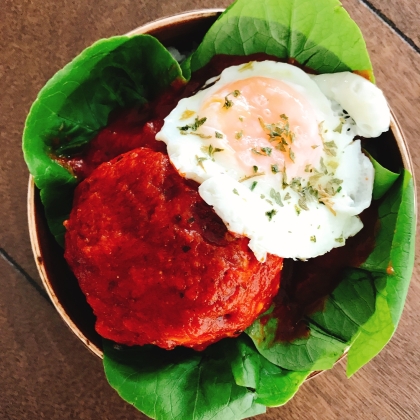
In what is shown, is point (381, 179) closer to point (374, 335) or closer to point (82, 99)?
point (374, 335)

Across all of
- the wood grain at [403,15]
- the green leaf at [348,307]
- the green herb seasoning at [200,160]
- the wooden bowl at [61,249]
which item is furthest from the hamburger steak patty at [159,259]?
the wood grain at [403,15]

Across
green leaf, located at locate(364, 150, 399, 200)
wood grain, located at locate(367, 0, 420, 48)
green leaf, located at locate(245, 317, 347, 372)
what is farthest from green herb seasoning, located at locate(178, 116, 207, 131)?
wood grain, located at locate(367, 0, 420, 48)

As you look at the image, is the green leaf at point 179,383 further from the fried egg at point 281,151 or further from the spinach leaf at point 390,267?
the fried egg at point 281,151

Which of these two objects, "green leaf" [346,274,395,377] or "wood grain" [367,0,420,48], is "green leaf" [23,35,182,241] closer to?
"wood grain" [367,0,420,48]

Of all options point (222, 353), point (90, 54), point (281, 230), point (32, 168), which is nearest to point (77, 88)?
point (90, 54)

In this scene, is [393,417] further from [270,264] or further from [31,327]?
[31,327]

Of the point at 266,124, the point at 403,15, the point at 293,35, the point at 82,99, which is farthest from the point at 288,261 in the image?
the point at 403,15
